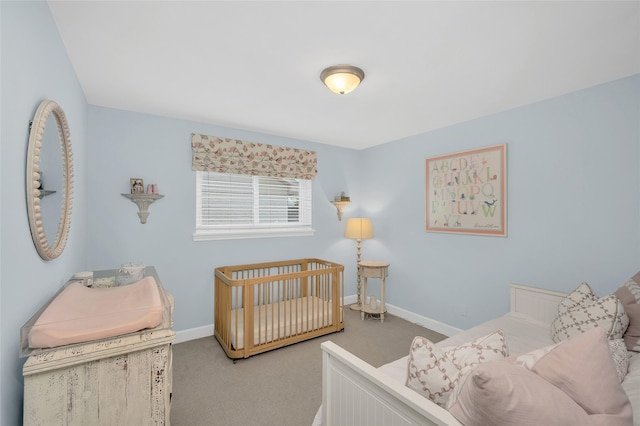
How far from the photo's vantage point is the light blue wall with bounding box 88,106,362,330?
8.86 ft

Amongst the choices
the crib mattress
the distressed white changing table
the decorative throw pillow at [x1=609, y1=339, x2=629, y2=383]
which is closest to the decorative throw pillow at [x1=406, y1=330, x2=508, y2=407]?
the decorative throw pillow at [x1=609, y1=339, x2=629, y2=383]

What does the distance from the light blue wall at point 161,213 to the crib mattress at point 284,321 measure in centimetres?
59

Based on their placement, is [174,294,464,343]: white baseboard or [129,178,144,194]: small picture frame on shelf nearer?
[129,178,144,194]: small picture frame on shelf

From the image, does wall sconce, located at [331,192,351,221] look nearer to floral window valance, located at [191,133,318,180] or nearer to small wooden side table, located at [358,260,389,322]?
floral window valance, located at [191,133,318,180]

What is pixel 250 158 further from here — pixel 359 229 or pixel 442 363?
pixel 442 363

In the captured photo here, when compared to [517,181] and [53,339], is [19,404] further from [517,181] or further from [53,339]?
[517,181]

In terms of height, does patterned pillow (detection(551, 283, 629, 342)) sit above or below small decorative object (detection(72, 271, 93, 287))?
below

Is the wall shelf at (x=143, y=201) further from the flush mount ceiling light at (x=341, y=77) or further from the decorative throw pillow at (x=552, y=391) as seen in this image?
the decorative throw pillow at (x=552, y=391)

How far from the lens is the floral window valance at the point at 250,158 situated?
314cm

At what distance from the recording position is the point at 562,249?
2.43 m

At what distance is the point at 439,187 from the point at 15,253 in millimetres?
3396

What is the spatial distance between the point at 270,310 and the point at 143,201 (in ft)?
5.69

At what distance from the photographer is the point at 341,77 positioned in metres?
1.96

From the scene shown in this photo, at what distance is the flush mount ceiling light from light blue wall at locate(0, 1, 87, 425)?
146cm
